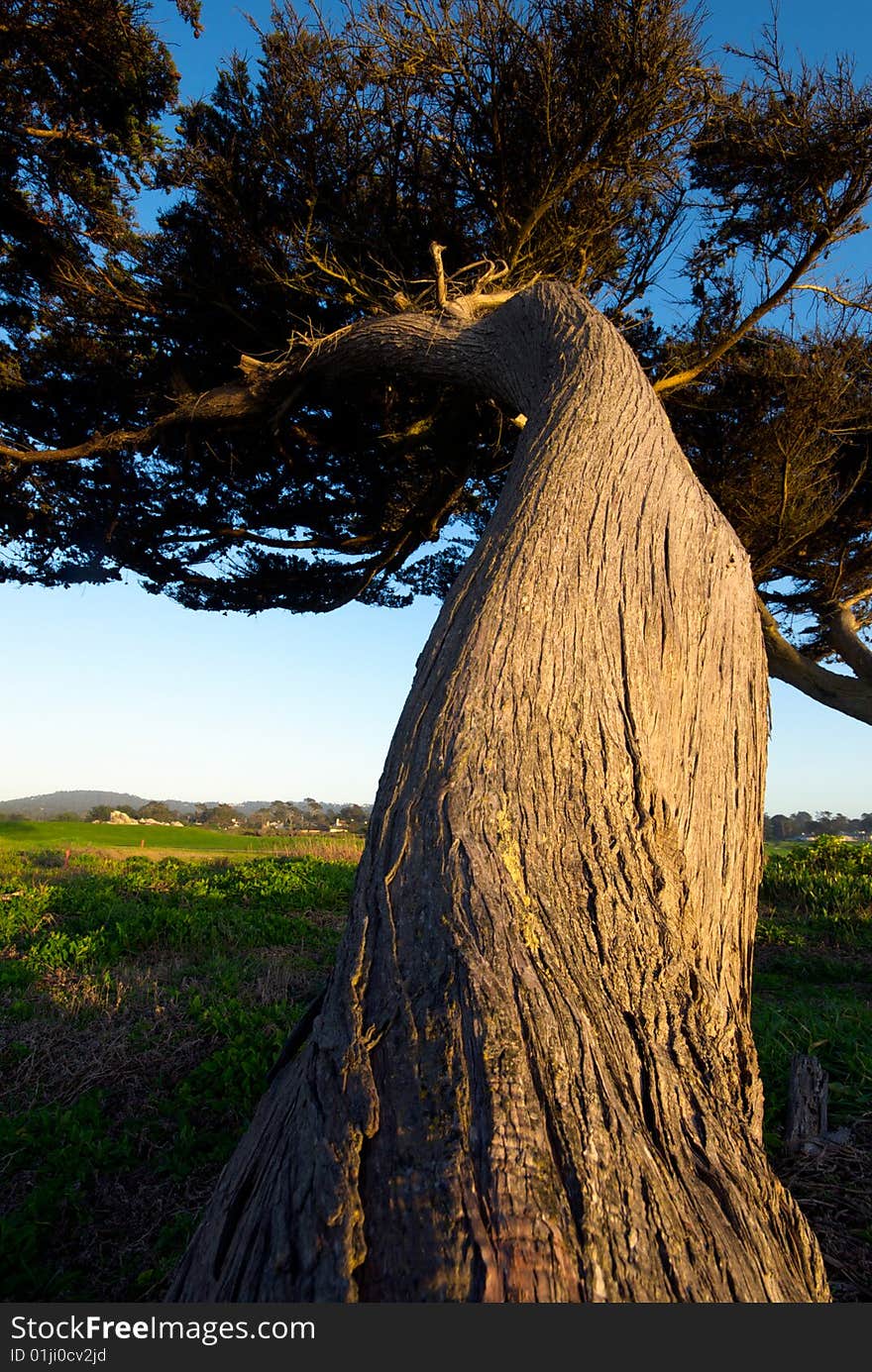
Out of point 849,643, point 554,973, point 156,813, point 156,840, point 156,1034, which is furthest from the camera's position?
point 156,813

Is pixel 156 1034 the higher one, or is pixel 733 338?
pixel 733 338

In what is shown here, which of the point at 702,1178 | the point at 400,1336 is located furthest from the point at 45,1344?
the point at 702,1178

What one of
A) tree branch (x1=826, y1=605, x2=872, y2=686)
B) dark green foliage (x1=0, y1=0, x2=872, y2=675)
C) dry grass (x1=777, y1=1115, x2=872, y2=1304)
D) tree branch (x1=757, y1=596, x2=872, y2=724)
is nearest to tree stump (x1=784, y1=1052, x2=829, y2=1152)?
dry grass (x1=777, y1=1115, x2=872, y2=1304)

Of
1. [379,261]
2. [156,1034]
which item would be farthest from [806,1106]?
[379,261]

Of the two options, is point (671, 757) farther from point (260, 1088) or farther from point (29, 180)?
point (29, 180)

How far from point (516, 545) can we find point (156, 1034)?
331cm

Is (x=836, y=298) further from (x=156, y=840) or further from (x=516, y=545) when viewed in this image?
(x=156, y=840)

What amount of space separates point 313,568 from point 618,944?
8037 millimetres

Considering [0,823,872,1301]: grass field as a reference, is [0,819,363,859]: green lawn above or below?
above

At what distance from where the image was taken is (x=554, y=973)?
1.86 m

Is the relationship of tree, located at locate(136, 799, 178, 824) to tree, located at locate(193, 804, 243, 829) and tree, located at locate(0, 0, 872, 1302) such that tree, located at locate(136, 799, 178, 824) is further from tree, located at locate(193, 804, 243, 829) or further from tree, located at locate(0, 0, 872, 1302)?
tree, located at locate(0, 0, 872, 1302)

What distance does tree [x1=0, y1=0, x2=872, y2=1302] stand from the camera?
1.53 meters

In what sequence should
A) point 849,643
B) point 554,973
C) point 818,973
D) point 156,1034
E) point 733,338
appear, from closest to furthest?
point 554,973 < point 156,1034 < point 818,973 < point 733,338 < point 849,643

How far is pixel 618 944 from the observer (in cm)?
202
